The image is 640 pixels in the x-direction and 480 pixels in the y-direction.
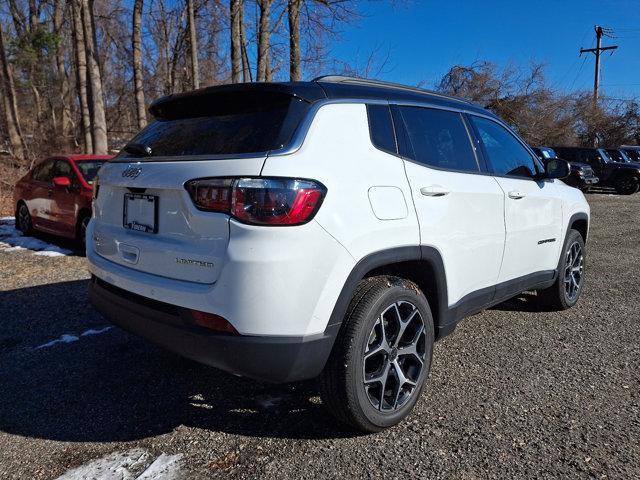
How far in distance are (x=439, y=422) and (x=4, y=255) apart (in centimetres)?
702

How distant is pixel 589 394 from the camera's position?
3129 mm

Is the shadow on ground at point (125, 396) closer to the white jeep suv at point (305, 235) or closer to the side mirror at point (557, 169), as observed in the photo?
the white jeep suv at point (305, 235)

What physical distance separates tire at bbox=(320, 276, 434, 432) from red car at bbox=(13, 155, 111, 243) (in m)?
5.70

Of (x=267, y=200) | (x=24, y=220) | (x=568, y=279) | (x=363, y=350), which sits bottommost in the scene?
(x=24, y=220)

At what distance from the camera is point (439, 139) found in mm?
3248

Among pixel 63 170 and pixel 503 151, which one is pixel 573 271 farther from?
pixel 63 170

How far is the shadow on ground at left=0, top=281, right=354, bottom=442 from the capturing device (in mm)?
2732

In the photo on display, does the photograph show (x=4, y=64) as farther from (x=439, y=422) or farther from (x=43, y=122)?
(x=439, y=422)

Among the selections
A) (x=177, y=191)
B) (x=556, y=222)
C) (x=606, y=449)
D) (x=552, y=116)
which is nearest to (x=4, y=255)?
(x=177, y=191)

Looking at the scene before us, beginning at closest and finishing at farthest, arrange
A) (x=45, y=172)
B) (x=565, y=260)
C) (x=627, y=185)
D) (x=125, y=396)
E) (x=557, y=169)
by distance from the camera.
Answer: (x=125, y=396)
(x=557, y=169)
(x=565, y=260)
(x=45, y=172)
(x=627, y=185)

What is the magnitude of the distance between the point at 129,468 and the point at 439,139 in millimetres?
2559

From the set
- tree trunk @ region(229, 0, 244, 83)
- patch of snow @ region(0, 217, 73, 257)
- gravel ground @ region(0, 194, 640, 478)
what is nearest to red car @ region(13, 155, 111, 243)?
patch of snow @ region(0, 217, 73, 257)

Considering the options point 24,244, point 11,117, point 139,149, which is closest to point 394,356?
point 139,149

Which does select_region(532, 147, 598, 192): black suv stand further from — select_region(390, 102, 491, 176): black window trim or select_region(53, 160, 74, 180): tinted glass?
select_region(390, 102, 491, 176): black window trim
